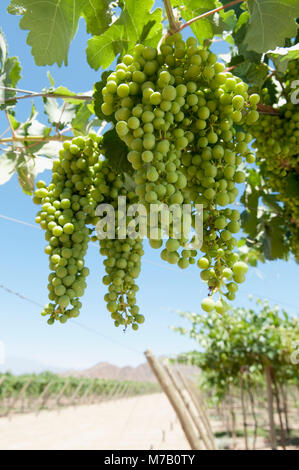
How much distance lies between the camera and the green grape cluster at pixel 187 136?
817 mm

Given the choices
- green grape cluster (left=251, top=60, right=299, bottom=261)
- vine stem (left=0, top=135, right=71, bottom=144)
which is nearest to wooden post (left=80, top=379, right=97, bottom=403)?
vine stem (left=0, top=135, right=71, bottom=144)

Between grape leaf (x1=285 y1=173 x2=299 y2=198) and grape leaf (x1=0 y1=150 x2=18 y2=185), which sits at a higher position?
grape leaf (x1=0 y1=150 x2=18 y2=185)

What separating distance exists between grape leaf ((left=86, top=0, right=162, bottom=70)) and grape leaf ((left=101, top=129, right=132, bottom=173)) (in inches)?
9.9

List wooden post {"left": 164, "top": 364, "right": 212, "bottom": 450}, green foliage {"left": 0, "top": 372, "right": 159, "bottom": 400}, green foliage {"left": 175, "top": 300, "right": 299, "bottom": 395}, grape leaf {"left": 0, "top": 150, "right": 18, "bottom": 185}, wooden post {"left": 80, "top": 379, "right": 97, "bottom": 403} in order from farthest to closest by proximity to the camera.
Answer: wooden post {"left": 80, "top": 379, "right": 97, "bottom": 403}
green foliage {"left": 0, "top": 372, "right": 159, "bottom": 400}
green foliage {"left": 175, "top": 300, "right": 299, "bottom": 395}
wooden post {"left": 164, "top": 364, "right": 212, "bottom": 450}
grape leaf {"left": 0, "top": 150, "right": 18, "bottom": 185}

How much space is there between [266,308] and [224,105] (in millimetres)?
8508

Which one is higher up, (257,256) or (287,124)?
(257,256)

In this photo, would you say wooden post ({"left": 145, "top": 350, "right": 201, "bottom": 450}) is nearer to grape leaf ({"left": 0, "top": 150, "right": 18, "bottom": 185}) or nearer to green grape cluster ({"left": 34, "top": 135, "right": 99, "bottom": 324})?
grape leaf ({"left": 0, "top": 150, "right": 18, "bottom": 185})

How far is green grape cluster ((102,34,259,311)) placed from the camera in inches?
32.2

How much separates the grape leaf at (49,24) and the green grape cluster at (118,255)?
374mm

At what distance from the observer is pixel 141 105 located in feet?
2.82

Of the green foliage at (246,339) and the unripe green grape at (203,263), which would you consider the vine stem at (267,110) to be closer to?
→ the unripe green grape at (203,263)
